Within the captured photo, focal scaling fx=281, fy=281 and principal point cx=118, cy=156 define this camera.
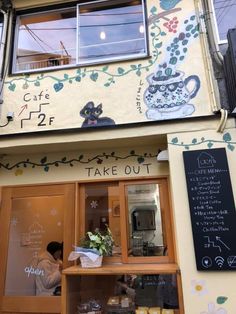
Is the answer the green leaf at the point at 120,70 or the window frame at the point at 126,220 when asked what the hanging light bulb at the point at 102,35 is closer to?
the green leaf at the point at 120,70

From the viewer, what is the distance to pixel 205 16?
418 centimetres

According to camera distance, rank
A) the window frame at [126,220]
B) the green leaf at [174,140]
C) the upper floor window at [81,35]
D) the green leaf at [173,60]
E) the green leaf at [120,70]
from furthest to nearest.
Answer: the upper floor window at [81,35], the green leaf at [120,70], the green leaf at [173,60], the window frame at [126,220], the green leaf at [174,140]

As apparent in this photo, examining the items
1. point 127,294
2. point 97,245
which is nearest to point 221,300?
point 127,294

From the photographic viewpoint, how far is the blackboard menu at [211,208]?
128 inches

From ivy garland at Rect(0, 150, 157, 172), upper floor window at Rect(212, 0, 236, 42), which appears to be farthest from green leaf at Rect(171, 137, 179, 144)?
upper floor window at Rect(212, 0, 236, 42)

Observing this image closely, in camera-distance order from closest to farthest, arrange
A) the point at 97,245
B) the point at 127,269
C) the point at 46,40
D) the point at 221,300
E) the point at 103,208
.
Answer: the point at 221,300
the point at 127,269
the point at 97,245
the point at 103,208
the point at 46,40

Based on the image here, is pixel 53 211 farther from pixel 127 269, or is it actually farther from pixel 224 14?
pixel 224 14

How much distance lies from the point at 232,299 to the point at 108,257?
172cm

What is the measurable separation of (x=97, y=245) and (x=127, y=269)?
0.58 m

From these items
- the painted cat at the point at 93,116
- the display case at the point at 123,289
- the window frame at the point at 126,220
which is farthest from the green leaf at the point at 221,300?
the painted cat at the point at 93,116

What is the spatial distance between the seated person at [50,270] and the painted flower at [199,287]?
1.98 meters

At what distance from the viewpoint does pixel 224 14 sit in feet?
14.5

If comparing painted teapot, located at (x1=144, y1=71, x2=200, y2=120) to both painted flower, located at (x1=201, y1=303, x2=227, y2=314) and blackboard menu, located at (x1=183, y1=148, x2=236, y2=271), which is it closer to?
blackboard menu, located at (x1=183, y1=148, x2=236, y2=271)

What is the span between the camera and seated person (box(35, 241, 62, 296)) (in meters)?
4.12
